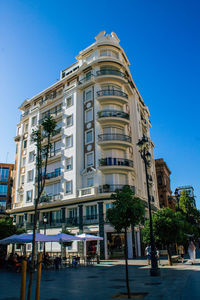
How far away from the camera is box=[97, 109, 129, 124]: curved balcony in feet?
105

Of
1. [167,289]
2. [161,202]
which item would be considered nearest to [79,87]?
[167,289]

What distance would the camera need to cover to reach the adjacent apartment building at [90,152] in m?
29.3

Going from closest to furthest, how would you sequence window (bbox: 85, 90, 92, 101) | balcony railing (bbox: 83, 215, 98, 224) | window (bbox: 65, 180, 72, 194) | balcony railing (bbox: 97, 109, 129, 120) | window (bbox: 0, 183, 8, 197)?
balcony railing (bbox: 83, 215, 98, 224) < window (bbox: 65, 180, 72, 194) < balcony railing (bbox: 97, 109, 129, 120) < window (bbox: 85, 90, 92, 101) < window (bbox: 0, 183, 8, 197)

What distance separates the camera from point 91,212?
29.3 meters

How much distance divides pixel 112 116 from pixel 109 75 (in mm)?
6164

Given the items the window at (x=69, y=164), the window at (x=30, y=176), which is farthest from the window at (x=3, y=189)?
the window at (x=69, y=164)

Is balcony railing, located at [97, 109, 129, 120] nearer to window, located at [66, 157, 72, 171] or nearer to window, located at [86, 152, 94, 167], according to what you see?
window, located at [86, 152, 94, 167]

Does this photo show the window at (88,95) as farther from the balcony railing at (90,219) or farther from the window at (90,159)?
the balcony railing at (90,219)

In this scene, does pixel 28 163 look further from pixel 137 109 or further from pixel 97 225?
pixel 137 109

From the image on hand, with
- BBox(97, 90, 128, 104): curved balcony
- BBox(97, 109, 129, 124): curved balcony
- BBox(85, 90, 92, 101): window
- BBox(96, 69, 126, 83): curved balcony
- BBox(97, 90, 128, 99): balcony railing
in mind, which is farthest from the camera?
BBox(85, 90, 92, 101): window

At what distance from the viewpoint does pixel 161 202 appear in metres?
59.0

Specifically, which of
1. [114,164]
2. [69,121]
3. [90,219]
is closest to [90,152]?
[114,164]

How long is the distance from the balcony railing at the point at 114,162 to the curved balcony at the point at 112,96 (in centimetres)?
860

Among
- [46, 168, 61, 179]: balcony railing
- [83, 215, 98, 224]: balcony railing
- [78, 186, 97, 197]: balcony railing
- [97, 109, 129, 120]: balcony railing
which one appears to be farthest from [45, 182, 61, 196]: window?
[97, 109, 129, 120]: balcony railing
